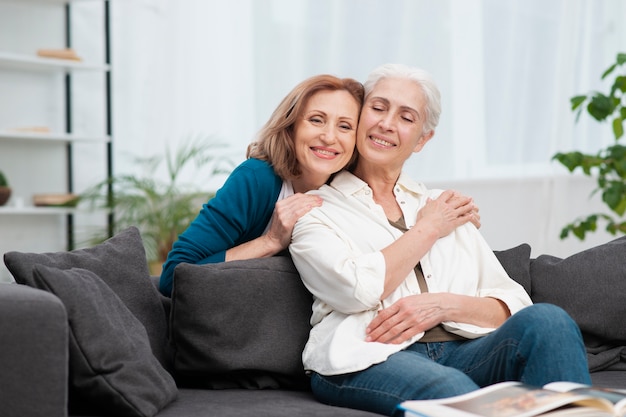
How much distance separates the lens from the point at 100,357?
6.21ft

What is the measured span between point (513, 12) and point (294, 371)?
8.24 feet

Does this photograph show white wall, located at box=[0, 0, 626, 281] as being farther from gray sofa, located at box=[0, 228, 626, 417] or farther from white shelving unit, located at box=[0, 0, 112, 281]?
gray sofa, located at box=[0, 228, 626, 417]

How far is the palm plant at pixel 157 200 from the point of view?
516cm

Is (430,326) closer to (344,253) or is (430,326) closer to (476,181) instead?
(344,253)

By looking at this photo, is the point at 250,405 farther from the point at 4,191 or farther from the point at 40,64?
the point at 40,64

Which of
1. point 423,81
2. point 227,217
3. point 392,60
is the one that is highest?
point 392,60

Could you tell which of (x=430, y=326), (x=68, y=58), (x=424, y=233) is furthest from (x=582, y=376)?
(x=68, y=58)

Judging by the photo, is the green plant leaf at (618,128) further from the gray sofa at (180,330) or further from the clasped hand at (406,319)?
the clasped hand at (406,319)

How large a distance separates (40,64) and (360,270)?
374 centimetres

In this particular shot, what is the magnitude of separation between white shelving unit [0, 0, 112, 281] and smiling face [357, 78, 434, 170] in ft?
10.6

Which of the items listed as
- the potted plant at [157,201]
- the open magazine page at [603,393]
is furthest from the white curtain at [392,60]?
the open magazine page at [603,393]

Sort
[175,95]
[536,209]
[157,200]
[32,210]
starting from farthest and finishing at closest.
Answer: [175,95], [157,200], [32,210], [536,209]

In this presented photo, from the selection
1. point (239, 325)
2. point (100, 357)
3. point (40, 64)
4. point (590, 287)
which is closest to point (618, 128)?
point (590, 287)

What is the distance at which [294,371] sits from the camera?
229 cm
